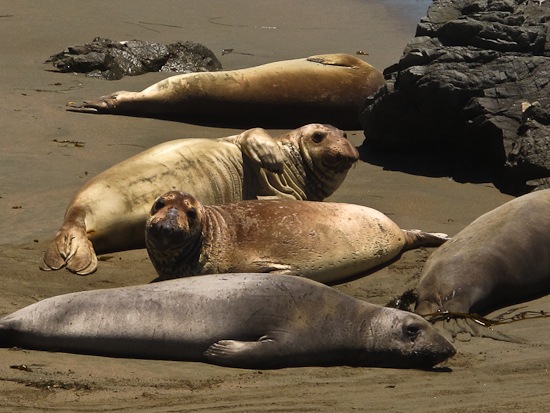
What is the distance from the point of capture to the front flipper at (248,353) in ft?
18.2

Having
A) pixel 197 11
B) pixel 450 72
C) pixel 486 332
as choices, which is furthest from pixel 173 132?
pixel 197 11

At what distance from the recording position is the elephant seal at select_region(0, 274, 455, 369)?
18.5ft

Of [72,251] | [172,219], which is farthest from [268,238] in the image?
[72,251]

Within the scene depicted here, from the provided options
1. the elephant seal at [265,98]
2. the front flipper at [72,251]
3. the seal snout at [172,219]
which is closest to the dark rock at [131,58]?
the elephant seal at [265,98]

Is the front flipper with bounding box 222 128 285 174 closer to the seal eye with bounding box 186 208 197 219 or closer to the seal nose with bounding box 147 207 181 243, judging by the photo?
the seal eye with bounding box 186 208 197 219

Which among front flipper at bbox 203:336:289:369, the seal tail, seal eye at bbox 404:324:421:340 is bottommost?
the seal tail

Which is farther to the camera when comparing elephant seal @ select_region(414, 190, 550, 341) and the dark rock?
the dark rock

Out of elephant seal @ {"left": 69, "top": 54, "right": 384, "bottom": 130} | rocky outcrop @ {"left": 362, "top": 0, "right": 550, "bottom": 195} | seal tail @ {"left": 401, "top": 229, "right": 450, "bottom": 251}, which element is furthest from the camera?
elephant seal @ {"left": 69, "top": 54, "right": 384, "bottom": 130}

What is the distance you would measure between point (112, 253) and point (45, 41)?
6.42m

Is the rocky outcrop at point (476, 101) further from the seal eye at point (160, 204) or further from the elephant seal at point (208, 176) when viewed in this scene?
the seal eye at point (160, 204)

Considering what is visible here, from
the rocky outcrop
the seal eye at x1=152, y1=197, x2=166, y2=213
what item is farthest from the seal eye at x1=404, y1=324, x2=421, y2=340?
the rocky outcrop

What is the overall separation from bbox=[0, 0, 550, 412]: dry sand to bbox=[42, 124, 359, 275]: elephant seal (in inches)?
9.5

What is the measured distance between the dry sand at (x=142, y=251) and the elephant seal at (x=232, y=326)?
0.37 ft

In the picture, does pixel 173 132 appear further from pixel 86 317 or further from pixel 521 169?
pixel 86 317
